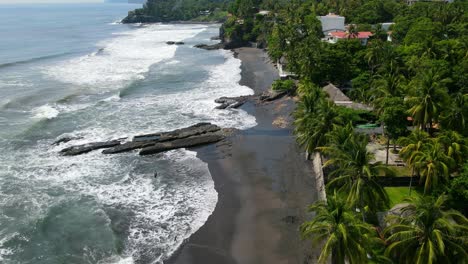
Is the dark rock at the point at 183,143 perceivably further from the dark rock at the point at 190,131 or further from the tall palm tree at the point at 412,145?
the tall palm tree at the point at 412,145

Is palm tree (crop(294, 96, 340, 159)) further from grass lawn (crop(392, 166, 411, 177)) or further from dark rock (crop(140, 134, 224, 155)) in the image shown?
dark rock (crop(140, 134, 224, 155))

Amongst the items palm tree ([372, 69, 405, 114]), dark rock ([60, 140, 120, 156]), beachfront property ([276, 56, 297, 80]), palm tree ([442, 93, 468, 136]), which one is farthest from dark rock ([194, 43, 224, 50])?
palm tree ([442, 93, 468, 136])

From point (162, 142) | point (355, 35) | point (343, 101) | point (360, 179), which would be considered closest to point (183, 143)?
point (162, 142)

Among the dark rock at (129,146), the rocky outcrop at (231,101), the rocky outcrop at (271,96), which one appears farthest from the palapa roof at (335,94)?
the dark rock at (129,146)

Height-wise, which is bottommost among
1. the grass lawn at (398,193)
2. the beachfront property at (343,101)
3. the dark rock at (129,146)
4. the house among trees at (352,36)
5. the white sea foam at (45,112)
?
the grass lawn at (398,193)

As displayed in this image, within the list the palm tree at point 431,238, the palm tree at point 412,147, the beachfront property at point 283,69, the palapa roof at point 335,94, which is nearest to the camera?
the palm tree at point 431,238

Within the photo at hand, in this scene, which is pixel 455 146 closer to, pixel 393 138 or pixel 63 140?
pixel 393 138
